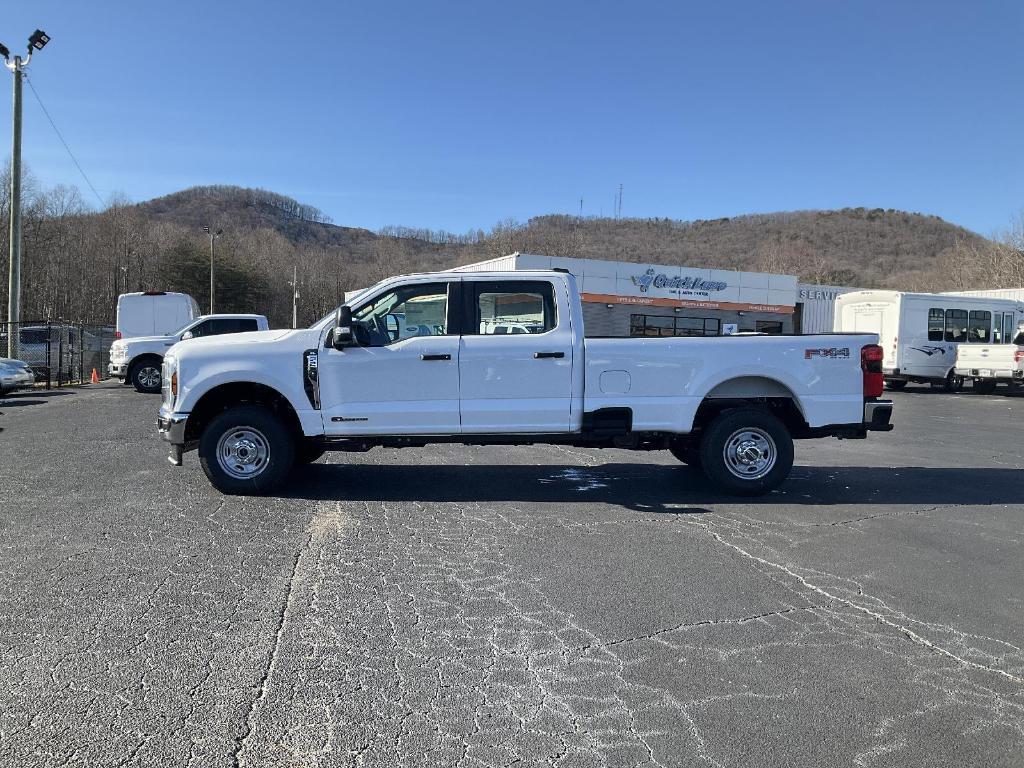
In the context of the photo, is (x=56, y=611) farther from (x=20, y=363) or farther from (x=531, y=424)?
(x=20, y=363)

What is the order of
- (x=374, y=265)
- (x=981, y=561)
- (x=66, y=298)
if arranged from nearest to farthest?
1. (x=981, y=561)
2. (x=66, y=298)
3. (x=374, y=265)

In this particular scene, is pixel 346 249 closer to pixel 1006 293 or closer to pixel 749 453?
pixel 1006 293

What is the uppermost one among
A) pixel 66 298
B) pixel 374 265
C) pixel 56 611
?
pixel 374 265

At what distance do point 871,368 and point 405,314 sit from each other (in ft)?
15.3

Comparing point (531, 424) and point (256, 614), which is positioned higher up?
point (531, 424)

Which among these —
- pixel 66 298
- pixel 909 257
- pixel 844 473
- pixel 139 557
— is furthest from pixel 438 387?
pixel 909 257

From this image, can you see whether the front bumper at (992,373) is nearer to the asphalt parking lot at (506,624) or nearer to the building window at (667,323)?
the building window at (667,323)

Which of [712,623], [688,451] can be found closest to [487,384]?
[688,451]

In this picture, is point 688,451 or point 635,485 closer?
point 635,485

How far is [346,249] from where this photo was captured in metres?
119

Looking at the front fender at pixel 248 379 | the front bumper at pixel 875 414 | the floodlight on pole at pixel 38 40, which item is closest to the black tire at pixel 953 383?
the front bumper at pixel 875 414

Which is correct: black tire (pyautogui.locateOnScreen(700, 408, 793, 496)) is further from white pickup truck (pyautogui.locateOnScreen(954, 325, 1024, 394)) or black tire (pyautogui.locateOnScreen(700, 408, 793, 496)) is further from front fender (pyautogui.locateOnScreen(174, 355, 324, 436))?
white pickup truck (pyautogui.locateOnScreen(954, 325, 1024, 394))

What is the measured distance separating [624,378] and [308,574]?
3.58 m

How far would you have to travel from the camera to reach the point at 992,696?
11.0 feet
